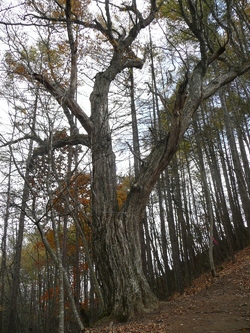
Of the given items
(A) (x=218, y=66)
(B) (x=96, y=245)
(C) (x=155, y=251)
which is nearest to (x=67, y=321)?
(C) (x=155, y=251)

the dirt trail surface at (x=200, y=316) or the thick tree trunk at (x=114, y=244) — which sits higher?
the thick tree trunk at (x=114, y=244)

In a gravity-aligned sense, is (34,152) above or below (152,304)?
above

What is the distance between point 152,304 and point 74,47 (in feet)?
17.9

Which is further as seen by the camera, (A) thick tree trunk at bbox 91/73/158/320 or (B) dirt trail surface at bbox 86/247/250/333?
(A) thick tree trunk at bbox 91/73/158/320

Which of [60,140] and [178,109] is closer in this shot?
[178,109]

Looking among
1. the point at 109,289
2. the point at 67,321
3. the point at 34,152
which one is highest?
the point at 34,152

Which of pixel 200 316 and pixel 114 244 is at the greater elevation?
pixel 114 244

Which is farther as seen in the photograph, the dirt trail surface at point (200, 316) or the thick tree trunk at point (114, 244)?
the thick tree trunk at point (114, 244)

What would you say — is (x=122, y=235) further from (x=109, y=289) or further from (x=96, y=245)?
(x=109, y=289)

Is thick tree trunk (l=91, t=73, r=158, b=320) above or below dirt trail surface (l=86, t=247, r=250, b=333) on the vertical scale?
above

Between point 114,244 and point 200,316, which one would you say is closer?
point 200,316

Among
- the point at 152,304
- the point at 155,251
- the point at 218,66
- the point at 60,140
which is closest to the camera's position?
the point at 152,304

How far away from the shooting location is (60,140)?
5.73 m

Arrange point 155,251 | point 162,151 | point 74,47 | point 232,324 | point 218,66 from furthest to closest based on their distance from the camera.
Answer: point 155,251, point 218,66, point 74,47, point 162,151, point 232,324
